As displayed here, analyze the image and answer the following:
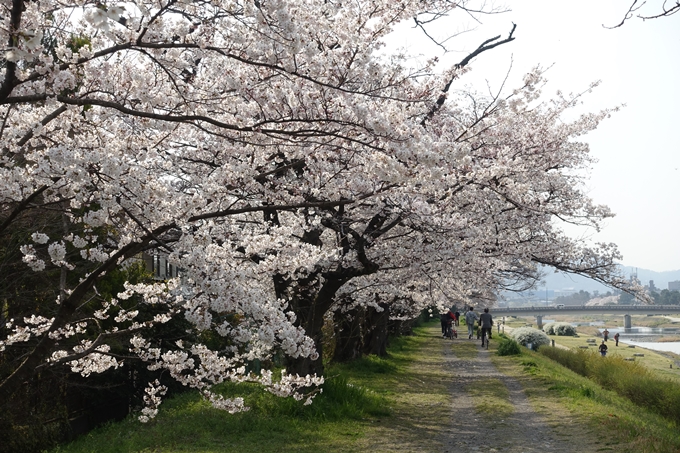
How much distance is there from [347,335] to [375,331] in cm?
309

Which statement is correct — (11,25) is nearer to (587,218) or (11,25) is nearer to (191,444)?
(191,444)

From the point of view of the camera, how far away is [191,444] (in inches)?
357

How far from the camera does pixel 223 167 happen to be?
671 cm

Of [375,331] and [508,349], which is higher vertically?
[375,331]

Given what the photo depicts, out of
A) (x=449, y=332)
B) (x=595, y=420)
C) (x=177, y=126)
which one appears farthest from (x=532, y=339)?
(x=177, y=126)

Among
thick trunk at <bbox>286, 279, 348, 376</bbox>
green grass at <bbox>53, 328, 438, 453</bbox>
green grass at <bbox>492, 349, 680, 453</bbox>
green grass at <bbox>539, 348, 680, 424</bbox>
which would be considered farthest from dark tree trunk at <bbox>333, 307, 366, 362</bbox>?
green grass at <bbox>539, 348, 680, 424</bbox>

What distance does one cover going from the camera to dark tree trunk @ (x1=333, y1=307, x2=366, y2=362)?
61.5 ft

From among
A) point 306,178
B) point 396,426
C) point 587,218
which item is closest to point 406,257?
point 396,426

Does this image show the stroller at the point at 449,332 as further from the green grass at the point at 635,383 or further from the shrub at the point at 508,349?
the green grass at the point at 635,383

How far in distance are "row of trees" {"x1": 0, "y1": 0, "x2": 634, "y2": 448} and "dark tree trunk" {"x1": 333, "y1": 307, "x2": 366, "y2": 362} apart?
6.50 meters

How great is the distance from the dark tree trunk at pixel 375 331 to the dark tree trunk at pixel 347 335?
2.22 m

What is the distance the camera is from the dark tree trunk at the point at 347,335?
1873 centimetres

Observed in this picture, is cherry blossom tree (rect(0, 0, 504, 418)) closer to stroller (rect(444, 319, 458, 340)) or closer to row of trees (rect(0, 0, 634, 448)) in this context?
row of trees (rect(0, 0, 634, 448))

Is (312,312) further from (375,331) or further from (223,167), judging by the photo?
(375,331)
